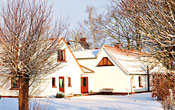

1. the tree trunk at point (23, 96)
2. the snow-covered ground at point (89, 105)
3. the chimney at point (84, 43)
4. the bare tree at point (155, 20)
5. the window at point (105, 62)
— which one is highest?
the chimney at point (84, 43)

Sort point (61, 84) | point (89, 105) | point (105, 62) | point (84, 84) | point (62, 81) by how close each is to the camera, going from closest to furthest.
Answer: point (89, 105), point (61, 84), point (62, 81), point (84, 84), point (105, 62)

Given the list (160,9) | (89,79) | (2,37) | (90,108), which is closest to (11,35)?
(2,37)

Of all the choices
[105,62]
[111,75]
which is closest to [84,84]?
[111,75]

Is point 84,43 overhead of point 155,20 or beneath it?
overhead

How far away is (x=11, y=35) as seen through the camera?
9.21 m

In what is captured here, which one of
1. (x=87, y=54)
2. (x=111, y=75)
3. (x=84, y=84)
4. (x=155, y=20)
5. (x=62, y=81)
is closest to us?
(x=155, y=20)

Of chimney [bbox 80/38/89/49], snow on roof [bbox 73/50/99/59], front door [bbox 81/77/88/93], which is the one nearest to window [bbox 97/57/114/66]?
snow on roof [bbox 73/50/99/59]

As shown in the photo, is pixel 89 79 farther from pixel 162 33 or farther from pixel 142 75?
pixel 162 33

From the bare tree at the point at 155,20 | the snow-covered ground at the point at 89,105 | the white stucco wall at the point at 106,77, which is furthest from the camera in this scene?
the white stucco wall at the point at 106,77

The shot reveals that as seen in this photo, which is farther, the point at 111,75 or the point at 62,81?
the point at 111,75

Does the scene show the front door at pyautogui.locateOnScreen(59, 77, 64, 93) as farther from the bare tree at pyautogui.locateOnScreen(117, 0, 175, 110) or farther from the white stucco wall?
the bare tree at pyautogui.locateOnScreen(117, 0, 175, 110)

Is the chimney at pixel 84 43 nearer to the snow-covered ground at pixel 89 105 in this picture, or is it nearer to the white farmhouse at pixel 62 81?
the white farmhouse at pixel 62 81

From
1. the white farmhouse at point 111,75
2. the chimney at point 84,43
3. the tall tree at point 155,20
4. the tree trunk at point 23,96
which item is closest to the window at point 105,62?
the white farmhouse at point 111,75

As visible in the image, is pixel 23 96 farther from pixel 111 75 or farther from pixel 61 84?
pixel 111 75
